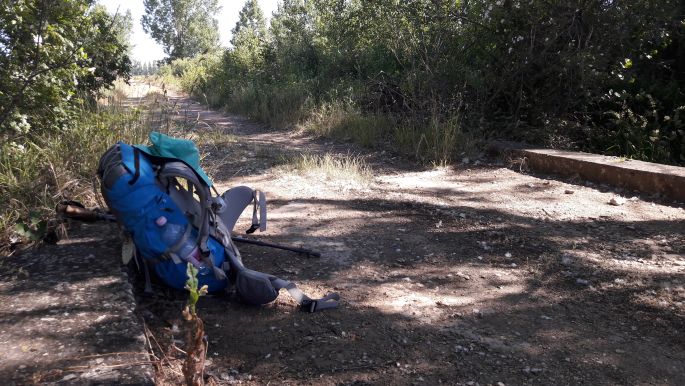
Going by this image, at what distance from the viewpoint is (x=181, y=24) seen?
4572cm

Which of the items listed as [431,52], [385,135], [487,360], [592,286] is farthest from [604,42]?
[487,360]

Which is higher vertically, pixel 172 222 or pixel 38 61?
pixel 38 61

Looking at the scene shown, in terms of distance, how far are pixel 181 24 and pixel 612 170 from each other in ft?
151

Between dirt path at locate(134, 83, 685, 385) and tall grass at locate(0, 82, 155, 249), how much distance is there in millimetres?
1002

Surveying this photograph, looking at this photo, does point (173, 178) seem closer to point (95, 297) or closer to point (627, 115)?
point (95, 297)

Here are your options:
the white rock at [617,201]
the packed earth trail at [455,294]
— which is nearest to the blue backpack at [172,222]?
the packed earth trail at [455,294]

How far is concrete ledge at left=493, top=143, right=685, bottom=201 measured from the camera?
14.9 feet

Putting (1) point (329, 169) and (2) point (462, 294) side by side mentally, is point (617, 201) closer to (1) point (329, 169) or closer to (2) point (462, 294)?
(2) point (462, 294)

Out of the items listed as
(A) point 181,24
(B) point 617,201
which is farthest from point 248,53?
(A) point 181,24

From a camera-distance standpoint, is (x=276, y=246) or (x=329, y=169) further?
(x=329, y=169)

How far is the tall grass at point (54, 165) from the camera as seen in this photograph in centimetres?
315

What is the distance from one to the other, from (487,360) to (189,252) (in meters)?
1.39

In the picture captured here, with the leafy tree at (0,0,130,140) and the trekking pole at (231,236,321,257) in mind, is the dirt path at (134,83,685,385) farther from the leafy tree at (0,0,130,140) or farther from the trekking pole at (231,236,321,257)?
the leafy tree at (0,0,130,140)

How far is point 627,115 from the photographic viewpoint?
21.2ft
